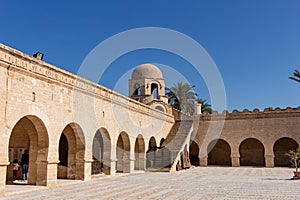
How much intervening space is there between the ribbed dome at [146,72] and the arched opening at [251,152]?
31.4 ft

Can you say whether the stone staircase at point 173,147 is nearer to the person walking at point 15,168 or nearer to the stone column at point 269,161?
the stone column at point 269,161

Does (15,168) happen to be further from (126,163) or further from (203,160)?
(203,160)

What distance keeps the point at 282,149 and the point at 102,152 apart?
49.5 ft

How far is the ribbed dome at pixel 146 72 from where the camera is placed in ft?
90.1

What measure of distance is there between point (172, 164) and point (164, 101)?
899 centimetres

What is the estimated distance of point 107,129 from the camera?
1426 cm

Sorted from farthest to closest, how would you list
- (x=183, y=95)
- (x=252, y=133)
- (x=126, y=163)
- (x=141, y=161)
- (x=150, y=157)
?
(x=183, y=95), (x=252, y=133), (x=150, y=157), (x=141, y=161), (x=126, y=163)

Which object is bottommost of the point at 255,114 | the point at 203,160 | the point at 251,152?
the point at 203,160

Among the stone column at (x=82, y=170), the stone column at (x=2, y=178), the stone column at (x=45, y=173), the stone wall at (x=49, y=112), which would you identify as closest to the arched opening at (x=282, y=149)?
the stone wall at (x=49, y=112)

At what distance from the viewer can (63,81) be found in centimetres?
1126

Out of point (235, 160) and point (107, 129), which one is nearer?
point (107, 129)

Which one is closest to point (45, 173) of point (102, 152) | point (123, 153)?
point (102, 152)

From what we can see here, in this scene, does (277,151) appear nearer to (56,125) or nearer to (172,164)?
(172,164)

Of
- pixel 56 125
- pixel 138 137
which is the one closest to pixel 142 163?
pixel 138 137
